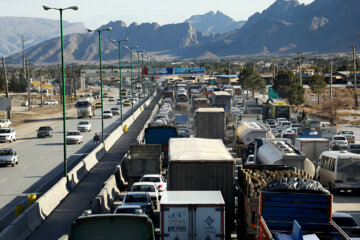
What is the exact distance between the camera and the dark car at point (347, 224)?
17062mm

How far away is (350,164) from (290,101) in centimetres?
5942

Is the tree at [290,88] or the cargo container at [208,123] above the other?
the tree at [290,88]

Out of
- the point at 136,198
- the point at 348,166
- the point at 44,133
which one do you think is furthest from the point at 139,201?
the point at 44,133

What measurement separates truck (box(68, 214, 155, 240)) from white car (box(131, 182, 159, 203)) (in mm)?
13205

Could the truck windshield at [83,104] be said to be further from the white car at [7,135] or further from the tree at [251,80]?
the tree at [251,80]

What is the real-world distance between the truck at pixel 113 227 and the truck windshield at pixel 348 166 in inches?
680

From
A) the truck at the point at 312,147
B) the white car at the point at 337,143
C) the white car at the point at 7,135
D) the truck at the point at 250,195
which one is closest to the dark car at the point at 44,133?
the white car at the point at 7,135

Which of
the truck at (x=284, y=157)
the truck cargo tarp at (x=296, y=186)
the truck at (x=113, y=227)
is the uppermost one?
the truck at (x=113, y=227)

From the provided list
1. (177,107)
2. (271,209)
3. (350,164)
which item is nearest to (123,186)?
(350,164)

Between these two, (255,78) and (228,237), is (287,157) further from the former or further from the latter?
(255,78)

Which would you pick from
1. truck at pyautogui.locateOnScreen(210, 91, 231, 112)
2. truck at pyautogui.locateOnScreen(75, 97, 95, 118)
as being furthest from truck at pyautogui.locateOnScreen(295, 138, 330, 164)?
truck at pyautogui.locateOnScreen(75, 97, 95, 118)

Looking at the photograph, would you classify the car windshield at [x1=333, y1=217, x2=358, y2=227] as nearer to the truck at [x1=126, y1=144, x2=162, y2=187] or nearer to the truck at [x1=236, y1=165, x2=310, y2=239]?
the truck at [x1=236, y1=165, x2=310, y2=239]

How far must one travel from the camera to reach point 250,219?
16.7 m

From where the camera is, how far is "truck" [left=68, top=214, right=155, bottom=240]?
1004 centimetres
